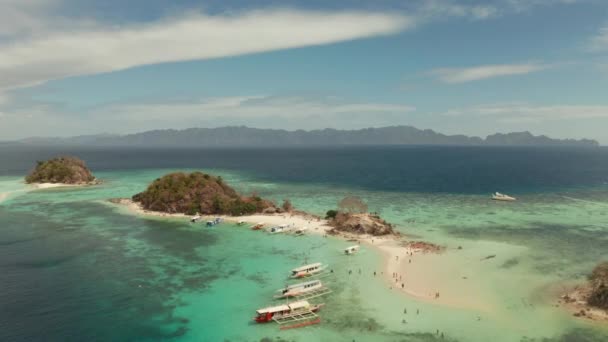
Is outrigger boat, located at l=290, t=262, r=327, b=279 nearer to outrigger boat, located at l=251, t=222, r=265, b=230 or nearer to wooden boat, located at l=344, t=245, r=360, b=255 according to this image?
wooden boat, located at l=344, t=245, r=360, b=255

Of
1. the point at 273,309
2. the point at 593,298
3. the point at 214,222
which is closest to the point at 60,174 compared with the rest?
the point at 214,222

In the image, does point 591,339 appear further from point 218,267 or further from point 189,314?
point 218,267

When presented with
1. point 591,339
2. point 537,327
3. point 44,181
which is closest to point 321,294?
point 537,327

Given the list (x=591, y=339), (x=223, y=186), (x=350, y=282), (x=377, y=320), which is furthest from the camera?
(x=223, y=186)

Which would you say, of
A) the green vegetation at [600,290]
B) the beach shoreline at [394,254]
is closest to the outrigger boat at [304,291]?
the beach shoreline at [394,254]

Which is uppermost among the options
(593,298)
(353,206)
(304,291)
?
(353,206)

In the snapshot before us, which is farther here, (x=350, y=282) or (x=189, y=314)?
(x=350, y=282)

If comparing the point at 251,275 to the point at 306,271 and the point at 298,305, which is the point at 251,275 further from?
the point at 298,305
